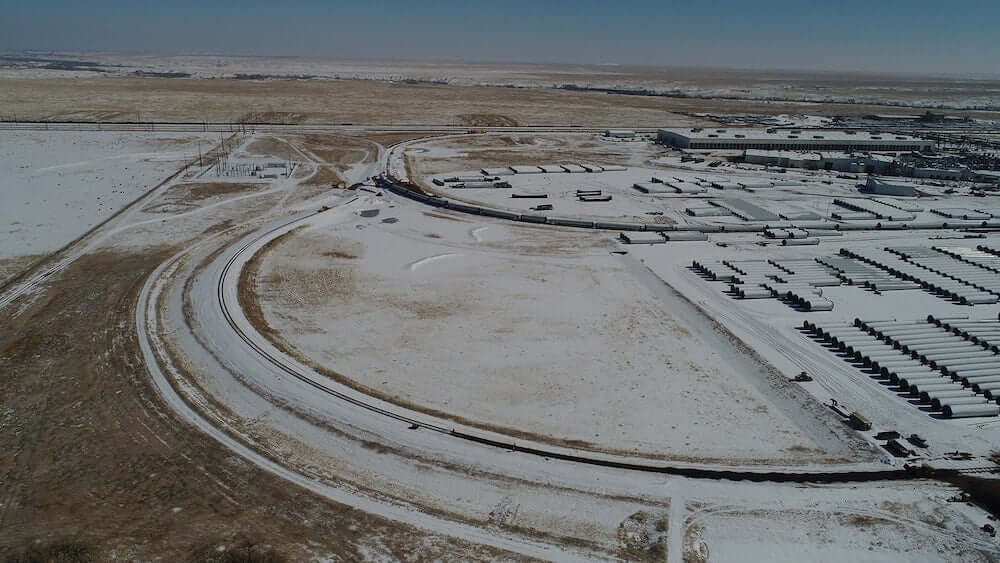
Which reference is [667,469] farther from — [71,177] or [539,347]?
[71,177]

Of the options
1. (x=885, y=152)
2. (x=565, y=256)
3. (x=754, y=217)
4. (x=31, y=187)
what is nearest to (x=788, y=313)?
(x=565, y=256)

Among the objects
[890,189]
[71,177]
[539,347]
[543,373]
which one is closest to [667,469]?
[543,373]

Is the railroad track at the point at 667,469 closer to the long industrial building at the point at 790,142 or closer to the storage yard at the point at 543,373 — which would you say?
the storage yard at the point at 543,373

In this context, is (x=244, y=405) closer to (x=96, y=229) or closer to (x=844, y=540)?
(x=844, y=540)

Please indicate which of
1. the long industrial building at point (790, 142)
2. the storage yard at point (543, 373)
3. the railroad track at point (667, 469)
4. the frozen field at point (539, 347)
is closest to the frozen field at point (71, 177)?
the storage yard at point (543, 373)

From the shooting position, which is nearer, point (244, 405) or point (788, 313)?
point (244, 405)
